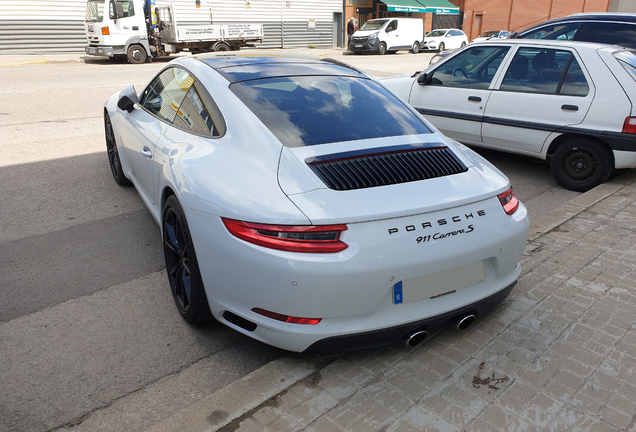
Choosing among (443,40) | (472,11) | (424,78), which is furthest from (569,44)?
(472,11)

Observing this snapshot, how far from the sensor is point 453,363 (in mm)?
2631

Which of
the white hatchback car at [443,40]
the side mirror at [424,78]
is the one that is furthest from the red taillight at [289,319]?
the white hatchback car at [443,40]

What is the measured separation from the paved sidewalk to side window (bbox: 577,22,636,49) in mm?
6428

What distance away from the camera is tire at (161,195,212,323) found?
9.00 feet

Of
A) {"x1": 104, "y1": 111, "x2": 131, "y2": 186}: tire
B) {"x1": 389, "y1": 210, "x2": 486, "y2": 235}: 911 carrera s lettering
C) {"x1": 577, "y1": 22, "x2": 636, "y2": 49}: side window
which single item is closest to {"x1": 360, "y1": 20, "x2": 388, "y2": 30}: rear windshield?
{"x1": 577, "y1": 22, "x2": 636, "y2": 49}: side window

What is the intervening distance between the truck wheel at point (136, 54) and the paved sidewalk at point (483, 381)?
19.6 meters

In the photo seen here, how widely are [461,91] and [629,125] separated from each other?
6.31 feet

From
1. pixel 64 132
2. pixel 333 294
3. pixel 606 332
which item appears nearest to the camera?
pixel 333 294

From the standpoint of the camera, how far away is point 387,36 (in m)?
29.1

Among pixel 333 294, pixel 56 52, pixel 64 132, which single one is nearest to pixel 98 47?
pixel 56 52

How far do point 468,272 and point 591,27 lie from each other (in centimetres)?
800

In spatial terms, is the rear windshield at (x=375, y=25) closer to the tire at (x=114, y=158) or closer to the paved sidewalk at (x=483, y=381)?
the tire at (x=114, y=158)

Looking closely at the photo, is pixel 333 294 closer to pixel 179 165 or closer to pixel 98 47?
pixel 179 165

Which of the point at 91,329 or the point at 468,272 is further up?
the point at 468,272
